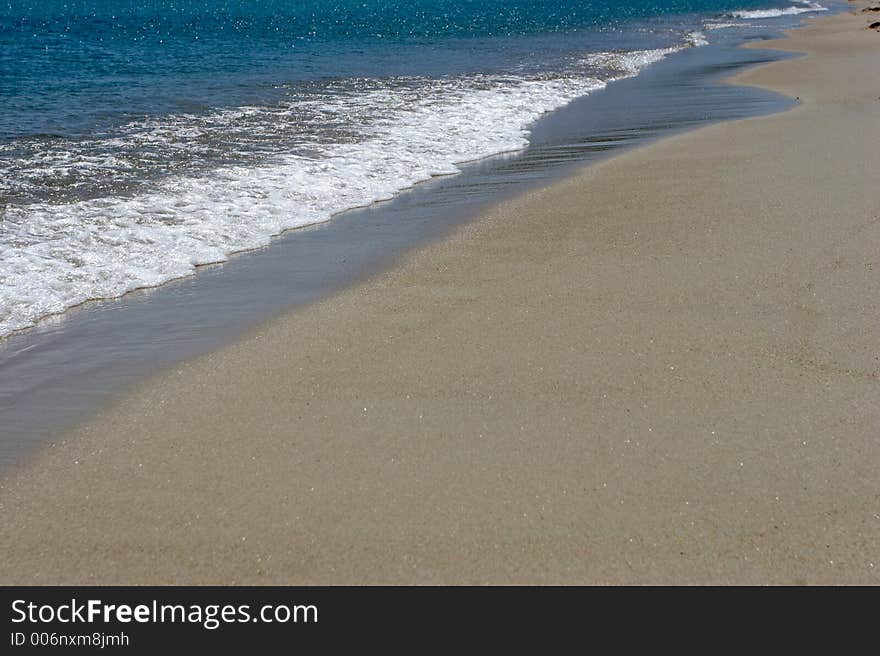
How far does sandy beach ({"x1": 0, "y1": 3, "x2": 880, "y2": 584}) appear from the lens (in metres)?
3.08

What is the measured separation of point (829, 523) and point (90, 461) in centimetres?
317

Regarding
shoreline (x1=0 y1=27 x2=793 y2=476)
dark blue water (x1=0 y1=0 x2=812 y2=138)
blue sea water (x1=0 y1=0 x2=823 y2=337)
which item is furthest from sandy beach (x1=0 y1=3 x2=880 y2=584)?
dark blue water (x1=0 y1=0 x2=812 y2=138)

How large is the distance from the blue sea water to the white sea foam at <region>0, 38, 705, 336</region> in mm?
25

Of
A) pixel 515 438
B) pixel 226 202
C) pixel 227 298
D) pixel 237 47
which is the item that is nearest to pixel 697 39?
pixel 237 47

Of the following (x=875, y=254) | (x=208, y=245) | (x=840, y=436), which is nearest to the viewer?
(x=840, y=436)

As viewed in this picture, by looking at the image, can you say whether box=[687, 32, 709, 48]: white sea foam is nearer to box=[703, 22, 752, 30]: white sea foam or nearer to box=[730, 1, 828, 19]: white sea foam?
box=[703, 22, 752, 30]: white sea foam

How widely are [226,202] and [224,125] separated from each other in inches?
185

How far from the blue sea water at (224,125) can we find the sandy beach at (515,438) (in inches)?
78.6

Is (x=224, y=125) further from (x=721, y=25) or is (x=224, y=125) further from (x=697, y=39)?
(x=721, y=25)

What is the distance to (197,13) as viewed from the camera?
140 feet
